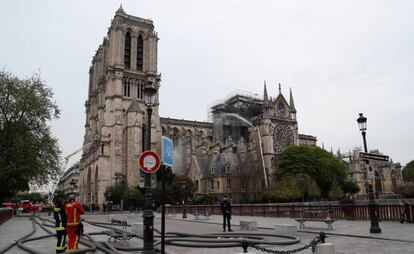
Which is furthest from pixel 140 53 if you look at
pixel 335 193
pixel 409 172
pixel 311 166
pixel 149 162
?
pixel 409 172

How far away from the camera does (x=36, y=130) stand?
37.9 metres

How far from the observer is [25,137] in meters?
35.9

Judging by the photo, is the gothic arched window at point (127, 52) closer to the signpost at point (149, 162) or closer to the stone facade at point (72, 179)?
the stone facade at point (72, 179)

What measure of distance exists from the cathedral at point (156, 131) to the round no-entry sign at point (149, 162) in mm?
51293

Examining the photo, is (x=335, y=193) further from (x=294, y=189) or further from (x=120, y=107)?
(x=120, y=107)

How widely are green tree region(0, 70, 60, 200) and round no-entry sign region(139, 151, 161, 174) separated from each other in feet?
98.4

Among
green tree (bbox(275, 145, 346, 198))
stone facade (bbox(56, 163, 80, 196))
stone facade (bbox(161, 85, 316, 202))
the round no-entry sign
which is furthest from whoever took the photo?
stone facade (bbox(56, 163, 80, 196))

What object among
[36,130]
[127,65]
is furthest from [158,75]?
[36,130]

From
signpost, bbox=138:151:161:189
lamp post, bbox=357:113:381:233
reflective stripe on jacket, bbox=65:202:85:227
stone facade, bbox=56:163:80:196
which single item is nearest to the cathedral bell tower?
stone facade, bbox=56:163:80:196

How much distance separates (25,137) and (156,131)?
35074 mm

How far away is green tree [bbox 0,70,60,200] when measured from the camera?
34.8 m

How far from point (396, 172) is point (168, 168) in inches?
4084

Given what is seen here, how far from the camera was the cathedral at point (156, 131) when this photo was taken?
2534 inches

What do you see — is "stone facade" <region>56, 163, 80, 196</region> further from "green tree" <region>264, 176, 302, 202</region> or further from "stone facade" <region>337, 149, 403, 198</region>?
"stone facade" <region>337, 149, 403, 198</region>
